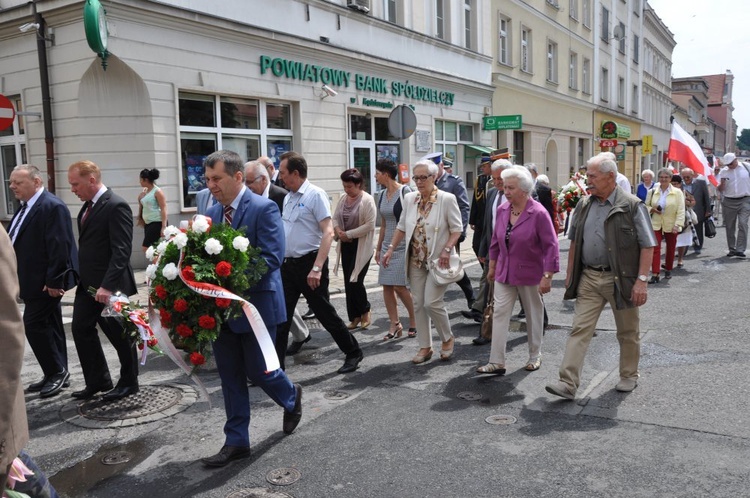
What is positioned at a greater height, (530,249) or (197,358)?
(530,249)

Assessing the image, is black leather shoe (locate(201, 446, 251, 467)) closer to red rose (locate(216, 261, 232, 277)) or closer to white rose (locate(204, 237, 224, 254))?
red rose (locate(216, 261, 232, 277))

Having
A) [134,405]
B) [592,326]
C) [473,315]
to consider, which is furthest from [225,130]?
[592,326]

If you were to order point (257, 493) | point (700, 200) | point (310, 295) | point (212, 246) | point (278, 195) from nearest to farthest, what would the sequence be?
1. point (257, 493)
2. point (212, 246)
3. point (310, 295)
4. point (278, 195)
5. point (700, 200)

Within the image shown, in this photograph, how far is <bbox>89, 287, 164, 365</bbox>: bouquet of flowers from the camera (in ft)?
14.8

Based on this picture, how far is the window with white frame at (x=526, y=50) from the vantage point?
1072 inches

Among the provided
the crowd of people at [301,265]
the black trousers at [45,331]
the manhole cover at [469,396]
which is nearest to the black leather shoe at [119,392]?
the crowd of people at [301,265]

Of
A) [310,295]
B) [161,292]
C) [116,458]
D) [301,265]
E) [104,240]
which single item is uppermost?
[104,240]

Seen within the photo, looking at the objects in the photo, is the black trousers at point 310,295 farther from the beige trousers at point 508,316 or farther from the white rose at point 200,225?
the white rose at point 200,225

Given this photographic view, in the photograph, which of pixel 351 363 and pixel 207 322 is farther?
pixel 351 363

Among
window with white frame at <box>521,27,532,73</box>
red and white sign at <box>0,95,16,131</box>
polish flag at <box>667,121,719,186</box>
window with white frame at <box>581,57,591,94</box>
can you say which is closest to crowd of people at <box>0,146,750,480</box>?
red and white sign at <box>0,95,16,131</box>

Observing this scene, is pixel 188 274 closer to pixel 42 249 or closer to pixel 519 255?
pixel 42 249

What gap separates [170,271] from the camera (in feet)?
12.2

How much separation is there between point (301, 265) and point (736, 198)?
10.2 metres

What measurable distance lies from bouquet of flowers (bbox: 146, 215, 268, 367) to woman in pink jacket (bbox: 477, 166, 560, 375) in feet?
8.26
